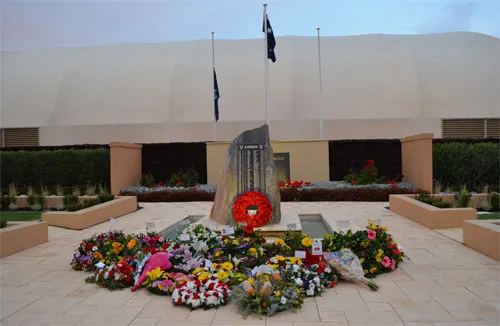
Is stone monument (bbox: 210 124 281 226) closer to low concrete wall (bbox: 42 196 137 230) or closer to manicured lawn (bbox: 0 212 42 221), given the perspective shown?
low concrete wall (bbox: 42 196 137 230)

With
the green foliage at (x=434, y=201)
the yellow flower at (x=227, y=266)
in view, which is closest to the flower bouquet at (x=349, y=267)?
the yellow flower at (x=227, y=266)

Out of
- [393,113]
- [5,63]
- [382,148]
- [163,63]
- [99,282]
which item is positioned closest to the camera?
[99,282]

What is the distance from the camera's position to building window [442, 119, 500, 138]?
1959cm

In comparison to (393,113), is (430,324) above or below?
below

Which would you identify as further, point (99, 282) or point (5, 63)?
point (5, 63)

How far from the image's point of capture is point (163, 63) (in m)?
21.6

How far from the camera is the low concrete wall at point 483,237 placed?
5.88m

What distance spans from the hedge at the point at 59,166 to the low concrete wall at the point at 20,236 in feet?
27.8

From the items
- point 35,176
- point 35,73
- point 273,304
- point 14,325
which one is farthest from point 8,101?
point 273,304

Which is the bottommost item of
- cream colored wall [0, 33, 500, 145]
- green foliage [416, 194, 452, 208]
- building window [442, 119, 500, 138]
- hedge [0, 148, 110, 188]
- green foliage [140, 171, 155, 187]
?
green foliage [416, 194, 452, 208]

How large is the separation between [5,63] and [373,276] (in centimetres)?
2594

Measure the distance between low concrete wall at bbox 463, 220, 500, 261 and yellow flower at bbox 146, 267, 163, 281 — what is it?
5.05 metres

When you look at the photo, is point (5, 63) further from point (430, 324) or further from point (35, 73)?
point (430, 324)

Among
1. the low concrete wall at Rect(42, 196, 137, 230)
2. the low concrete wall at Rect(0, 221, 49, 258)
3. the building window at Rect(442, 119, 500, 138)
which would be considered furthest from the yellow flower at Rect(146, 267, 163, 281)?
the building window at Rect(442, 119, 500, 138)
